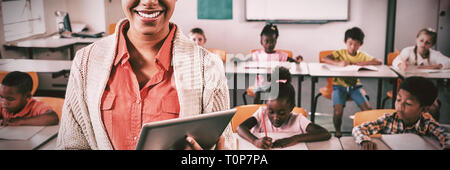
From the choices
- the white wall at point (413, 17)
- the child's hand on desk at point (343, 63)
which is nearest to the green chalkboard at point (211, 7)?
the white wall at point (413, 17)

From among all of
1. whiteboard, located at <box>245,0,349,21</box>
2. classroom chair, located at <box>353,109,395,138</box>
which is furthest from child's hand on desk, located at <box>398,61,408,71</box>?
classroom chair, located at <box>353,109,395,138</box>

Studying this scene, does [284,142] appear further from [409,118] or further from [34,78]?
[34,78]

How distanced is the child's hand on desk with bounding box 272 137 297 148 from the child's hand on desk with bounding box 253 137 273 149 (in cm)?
2

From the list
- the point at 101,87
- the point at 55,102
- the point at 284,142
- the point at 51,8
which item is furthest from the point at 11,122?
the point at 284,142

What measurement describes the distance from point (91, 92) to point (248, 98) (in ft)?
5.59

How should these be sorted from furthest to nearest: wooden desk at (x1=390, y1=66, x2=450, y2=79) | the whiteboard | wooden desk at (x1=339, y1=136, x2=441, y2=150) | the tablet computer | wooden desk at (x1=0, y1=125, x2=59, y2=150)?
1. the whiteboard
2. wooden desk at (x1=390, y1=66, x2=450, y2=79)
3. wooden desk at (x1=339, y1=136, x2=441, y2=150)
4. wooden desk at (x1=0, y1=125, x2=59, y2=150)
5. the tablet computer

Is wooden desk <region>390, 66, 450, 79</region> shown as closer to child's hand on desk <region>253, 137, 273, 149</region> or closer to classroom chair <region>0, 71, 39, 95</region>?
child's hand on desk <region>253, 137, 273, 149</region>

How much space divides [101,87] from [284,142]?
2.83 ft

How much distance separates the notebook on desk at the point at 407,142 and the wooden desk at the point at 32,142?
1.57 meters

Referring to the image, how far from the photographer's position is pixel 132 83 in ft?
3.96

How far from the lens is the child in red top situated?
5.45 ft

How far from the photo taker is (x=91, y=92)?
1.21m

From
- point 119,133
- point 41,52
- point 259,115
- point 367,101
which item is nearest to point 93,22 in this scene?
point 41,52
